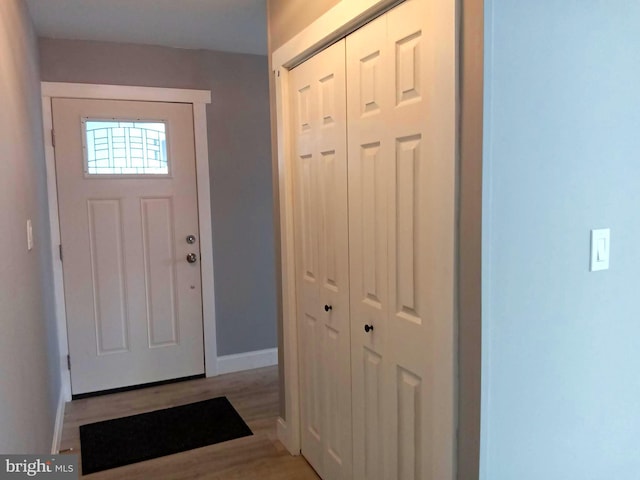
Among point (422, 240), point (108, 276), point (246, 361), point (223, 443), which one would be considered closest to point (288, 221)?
point (422, 240)

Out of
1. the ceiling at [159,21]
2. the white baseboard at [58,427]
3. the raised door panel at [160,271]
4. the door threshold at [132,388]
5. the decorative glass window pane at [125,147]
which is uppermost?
the ceiling at [159,21]

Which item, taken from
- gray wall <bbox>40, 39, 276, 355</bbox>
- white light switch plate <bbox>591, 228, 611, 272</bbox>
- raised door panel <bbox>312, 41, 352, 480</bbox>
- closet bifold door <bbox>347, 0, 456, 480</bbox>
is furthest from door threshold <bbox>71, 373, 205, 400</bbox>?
white light switch plate <bbox>591, 228, 611, 272</bbox>

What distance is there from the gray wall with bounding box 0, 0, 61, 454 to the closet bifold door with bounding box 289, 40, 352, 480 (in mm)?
1129

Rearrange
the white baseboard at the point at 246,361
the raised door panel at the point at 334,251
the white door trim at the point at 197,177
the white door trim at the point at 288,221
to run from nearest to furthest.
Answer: the raised door panel at the point at 334,251
the white door trim at the point at 288,221
the white door trim at the point at 197,177
the white baseboard at the point at 246,361

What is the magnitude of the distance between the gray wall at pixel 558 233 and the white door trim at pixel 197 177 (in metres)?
2.58

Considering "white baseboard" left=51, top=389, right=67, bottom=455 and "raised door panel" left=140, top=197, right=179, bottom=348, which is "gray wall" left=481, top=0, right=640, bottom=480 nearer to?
"white baseboard" left=51, top=389, right=67, bottom=455

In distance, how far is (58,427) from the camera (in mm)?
2762

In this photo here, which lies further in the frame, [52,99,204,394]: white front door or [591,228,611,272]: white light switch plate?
[52,99,204,394]: white front door

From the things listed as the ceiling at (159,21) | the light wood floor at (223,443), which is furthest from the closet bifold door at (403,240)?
the ceiling at (159,21)

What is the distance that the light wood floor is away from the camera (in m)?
2.40

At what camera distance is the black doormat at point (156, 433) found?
256 cm

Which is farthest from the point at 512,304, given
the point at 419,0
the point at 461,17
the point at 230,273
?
the point at 230,273

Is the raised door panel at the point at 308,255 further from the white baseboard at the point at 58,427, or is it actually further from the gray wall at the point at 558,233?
the white baseboard at the point at 58,427

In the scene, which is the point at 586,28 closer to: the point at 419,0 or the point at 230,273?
the point at 419,0
